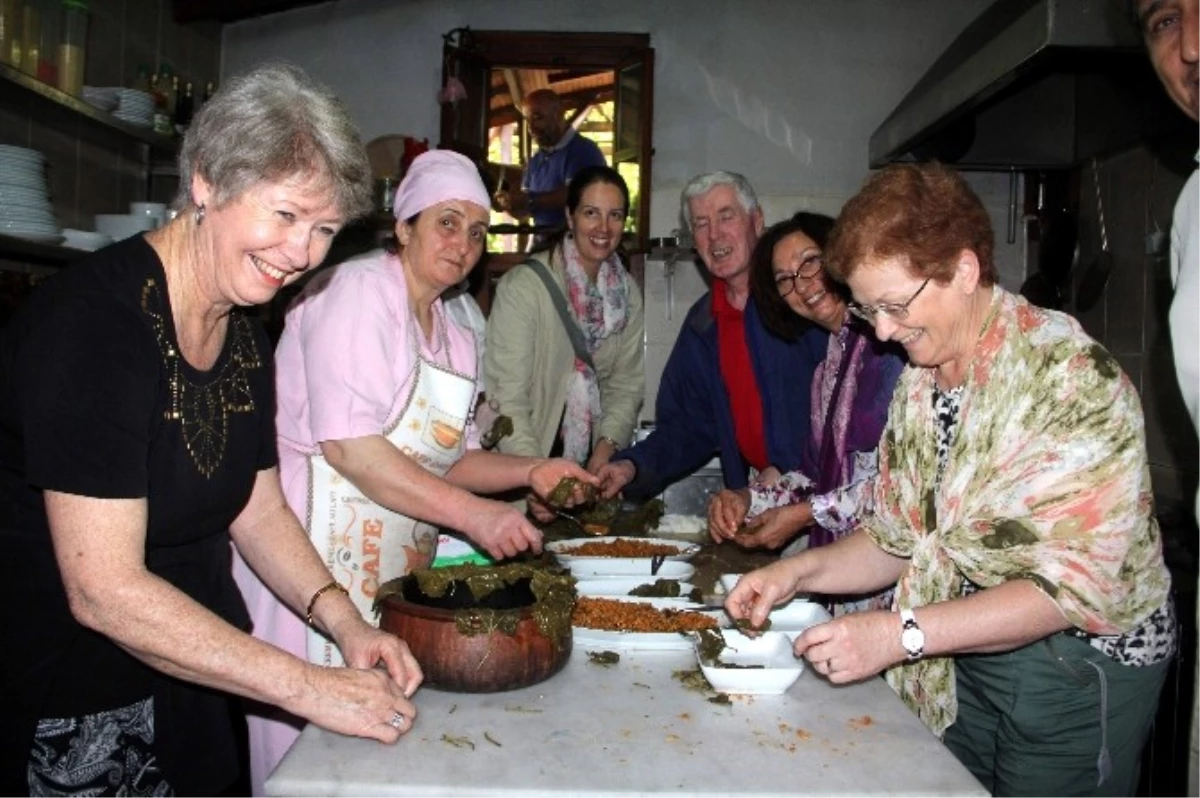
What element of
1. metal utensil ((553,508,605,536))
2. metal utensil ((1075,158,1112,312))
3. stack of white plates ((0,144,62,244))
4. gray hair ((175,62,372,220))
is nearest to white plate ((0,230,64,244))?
stack of white plates ((0,144,62,244))

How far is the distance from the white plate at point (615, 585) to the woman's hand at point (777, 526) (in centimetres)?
37

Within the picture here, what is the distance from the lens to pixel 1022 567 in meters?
1.70

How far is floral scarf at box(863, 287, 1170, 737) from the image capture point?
1.67 meters

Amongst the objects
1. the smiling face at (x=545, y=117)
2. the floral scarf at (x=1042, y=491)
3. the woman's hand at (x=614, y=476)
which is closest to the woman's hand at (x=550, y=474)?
the woman's hand at (x=614, y=476)

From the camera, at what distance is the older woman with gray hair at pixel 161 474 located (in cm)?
135

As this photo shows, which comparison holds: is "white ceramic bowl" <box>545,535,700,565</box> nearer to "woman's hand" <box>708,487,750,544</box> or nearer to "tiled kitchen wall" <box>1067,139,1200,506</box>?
"woman's hand" <box>708,487,750,544</box>

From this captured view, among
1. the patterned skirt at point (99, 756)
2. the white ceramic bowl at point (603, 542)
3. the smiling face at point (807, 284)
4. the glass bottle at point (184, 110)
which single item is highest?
the glass bottle at point (184, 110)

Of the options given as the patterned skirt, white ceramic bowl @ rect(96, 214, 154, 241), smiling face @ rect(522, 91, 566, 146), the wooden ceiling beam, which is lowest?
the patterned skirt

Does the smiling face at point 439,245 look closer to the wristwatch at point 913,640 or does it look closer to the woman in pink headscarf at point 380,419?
the woman in pink headscarf at point 380,419

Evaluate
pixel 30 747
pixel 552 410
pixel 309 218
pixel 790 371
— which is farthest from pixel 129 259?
pixel 552 410

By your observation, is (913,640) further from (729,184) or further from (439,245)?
(729,184)

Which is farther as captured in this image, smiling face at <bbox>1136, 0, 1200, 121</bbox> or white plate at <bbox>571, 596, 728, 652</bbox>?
white plate at <bbox>571, 596, 728, 652</bbox>

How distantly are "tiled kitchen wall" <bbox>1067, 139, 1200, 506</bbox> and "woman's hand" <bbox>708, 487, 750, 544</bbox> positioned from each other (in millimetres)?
1661

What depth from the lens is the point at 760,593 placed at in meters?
1.90
